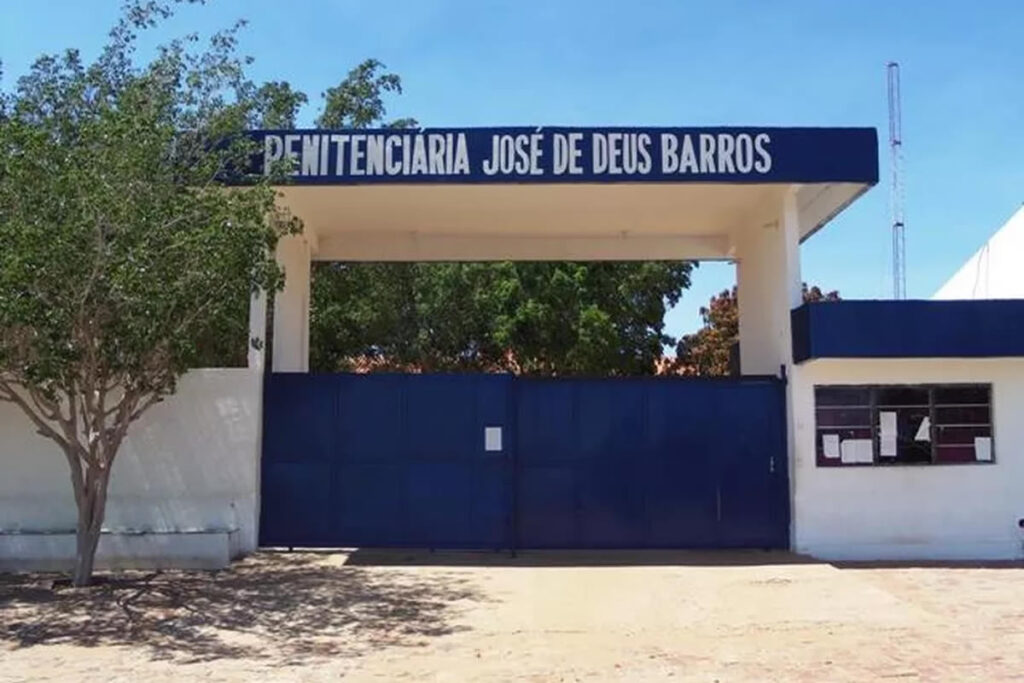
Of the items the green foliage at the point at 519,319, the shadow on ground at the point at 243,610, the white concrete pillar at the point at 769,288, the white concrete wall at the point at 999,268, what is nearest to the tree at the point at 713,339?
the green foliage at the point at 519,319

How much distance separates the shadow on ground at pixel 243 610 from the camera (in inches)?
336

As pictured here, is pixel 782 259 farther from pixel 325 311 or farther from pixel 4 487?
pixel 325 311

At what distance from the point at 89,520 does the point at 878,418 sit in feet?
31.0

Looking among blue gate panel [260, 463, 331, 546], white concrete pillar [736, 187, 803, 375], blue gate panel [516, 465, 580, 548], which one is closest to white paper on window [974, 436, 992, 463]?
white concrete pillar [736, 187, 803, 375]

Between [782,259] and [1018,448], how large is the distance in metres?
3.79

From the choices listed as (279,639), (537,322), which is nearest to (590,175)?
(279,639)

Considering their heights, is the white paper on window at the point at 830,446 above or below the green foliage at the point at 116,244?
below

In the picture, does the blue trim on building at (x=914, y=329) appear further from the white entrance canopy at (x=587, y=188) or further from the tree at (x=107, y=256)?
the tree at (x=107, y=256)

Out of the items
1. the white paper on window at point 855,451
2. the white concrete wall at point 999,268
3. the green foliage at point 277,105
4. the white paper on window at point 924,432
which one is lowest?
the white paper on window at point 855,451

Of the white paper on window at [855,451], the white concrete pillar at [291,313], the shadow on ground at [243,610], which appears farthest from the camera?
the white concrete pillar at [291,313]

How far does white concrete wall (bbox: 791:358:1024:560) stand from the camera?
13016 mm

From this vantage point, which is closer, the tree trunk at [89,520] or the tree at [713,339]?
the tree trunk at [89,520]

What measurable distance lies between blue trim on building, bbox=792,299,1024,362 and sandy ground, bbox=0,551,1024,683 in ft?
8.52

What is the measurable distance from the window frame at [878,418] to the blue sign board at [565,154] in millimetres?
2760
